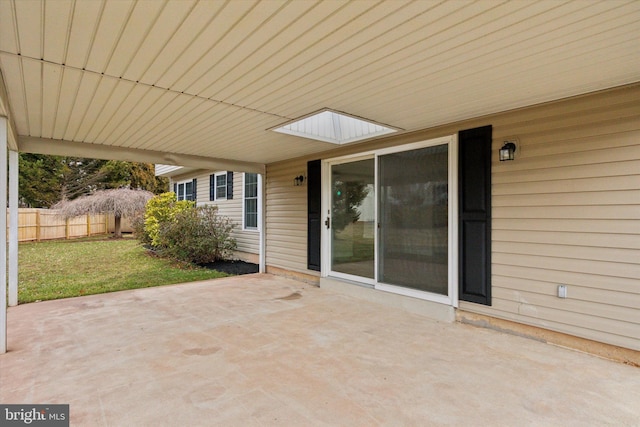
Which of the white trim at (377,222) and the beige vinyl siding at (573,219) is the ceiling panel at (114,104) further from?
the beige vinyl siding at (573,219)

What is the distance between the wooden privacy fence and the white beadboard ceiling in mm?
11432

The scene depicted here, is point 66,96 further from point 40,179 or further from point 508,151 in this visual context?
point 40,179

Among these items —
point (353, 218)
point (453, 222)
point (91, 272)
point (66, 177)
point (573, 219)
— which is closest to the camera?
point (573, 219)

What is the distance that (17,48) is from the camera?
2.12 m

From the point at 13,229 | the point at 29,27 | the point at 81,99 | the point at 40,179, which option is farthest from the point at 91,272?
the point at 40,179

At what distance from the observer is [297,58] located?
2.33 m

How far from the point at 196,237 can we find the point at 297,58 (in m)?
6.75

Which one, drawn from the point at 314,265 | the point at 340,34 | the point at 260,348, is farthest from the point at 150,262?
the point at 340,34

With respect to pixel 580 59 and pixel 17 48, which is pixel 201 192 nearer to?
pixel 17 48

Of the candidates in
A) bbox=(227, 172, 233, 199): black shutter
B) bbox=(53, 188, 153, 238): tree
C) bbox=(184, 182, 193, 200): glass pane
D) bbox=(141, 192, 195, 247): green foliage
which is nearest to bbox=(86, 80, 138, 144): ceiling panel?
bbox=(227, 172, 233, 199): black shutter

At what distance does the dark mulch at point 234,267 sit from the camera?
289 inches

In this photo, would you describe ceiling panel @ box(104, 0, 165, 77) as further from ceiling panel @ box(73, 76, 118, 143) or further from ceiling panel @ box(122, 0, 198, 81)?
ceiling panel @ box(73, 76, 118, 143)

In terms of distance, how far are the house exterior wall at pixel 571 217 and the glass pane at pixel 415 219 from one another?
0.56 m

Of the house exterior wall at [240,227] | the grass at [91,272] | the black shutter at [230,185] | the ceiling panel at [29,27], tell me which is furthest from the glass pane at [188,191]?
the ceiling panel at [29,27]
